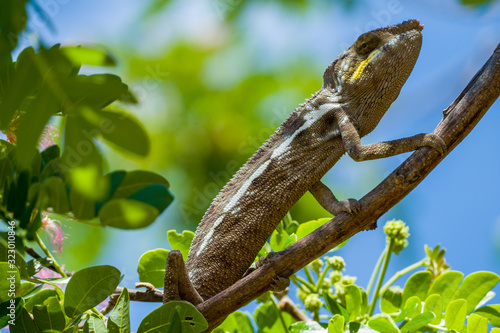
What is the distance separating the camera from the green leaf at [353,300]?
7.36ft

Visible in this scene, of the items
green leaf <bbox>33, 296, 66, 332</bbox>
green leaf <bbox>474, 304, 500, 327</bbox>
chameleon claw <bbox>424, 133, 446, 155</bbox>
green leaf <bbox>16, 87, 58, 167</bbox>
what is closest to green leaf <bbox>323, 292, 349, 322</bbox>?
green leaf <bbox>474, 304, 500, 327</bbox>

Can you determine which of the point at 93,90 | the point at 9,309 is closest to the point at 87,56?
the point at 93,90

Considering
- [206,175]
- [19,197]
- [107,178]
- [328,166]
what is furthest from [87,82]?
[206,175]

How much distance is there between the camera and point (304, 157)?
2.83 m

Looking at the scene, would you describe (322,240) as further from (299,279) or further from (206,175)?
(206,175)

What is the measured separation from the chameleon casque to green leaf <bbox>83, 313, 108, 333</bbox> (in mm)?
693

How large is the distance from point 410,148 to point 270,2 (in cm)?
109

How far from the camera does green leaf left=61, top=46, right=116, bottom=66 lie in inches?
42.9

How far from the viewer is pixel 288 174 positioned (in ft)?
9.10

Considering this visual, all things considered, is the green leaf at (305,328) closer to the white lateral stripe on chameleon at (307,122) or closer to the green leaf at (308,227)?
the green leaf at (308,227)

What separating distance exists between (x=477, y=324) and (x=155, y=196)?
4.38ft

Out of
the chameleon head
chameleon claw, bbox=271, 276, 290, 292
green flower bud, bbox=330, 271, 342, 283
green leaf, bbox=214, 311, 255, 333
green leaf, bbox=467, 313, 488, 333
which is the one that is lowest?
green leaf, bbox=467, 313, 488, 333

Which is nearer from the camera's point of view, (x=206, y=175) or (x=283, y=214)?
(x=283, y=214)

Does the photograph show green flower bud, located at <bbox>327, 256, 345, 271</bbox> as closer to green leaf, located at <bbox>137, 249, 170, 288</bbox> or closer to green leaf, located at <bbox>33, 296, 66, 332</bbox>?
green leaf, located at <bbox>137, 249, 170, 288</bbox>
